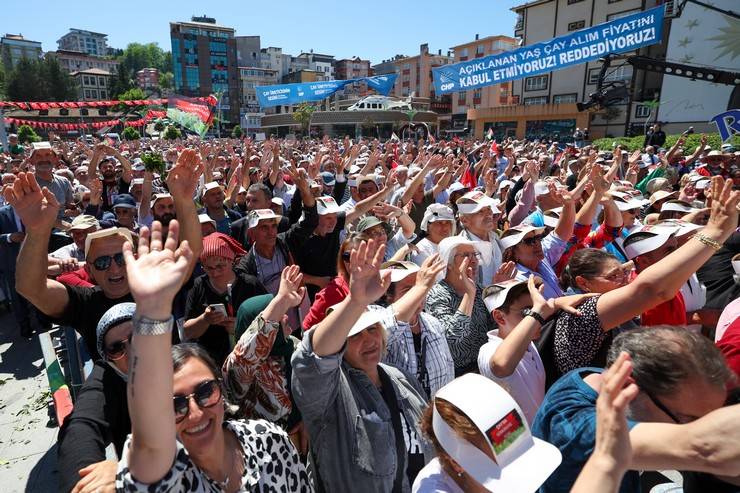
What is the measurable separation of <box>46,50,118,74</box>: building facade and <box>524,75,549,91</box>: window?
95.9 meters

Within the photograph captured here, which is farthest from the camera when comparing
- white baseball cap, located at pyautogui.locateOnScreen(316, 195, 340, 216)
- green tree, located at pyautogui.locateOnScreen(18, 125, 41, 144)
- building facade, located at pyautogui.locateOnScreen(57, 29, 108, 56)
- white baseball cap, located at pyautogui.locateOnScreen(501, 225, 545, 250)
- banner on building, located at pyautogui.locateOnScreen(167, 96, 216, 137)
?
building facade, located at pyautogui.locateOnScreen(57, 29, 108, 56)

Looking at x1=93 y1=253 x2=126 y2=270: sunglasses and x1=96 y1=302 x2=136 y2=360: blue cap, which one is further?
x1=93 y1=253 x2=126 y2=270: sunglasses

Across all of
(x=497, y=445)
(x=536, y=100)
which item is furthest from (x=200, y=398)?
(x=536, y=100)

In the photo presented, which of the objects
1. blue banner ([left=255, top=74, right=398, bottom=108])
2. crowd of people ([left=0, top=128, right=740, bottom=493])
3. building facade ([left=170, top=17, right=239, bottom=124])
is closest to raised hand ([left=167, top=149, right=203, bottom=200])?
crowd of people ([left=0, top=128, right=740, bottom=493])

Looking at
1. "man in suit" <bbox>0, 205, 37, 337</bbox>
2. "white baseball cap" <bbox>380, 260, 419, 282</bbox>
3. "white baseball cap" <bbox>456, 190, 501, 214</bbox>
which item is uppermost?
"white baseball cap" <bbox>456, 190, 501, 214</bbox>

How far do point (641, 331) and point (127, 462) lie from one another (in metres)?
1.74

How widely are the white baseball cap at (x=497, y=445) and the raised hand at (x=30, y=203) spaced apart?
2361 millimetres

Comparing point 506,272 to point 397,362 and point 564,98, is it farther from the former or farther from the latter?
point 564,98

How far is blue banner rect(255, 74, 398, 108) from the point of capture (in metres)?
23.7

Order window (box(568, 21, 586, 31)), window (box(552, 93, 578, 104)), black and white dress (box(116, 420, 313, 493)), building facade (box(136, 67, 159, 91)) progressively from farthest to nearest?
building facade (box(136, 67, 159, 91)), window (box(552, 93, 578, 104)), window (box(568, 21, 586, 31)), black and white dress (box(116, 420, 313, 493))

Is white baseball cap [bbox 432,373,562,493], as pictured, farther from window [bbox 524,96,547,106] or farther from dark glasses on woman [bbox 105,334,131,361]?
window [bbox 524,96,547,106]

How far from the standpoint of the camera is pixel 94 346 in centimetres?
268

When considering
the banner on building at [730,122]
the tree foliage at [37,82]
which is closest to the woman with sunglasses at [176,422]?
the banner on building at [730,122]

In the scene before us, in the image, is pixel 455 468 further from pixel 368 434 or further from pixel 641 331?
pixel 641 331
